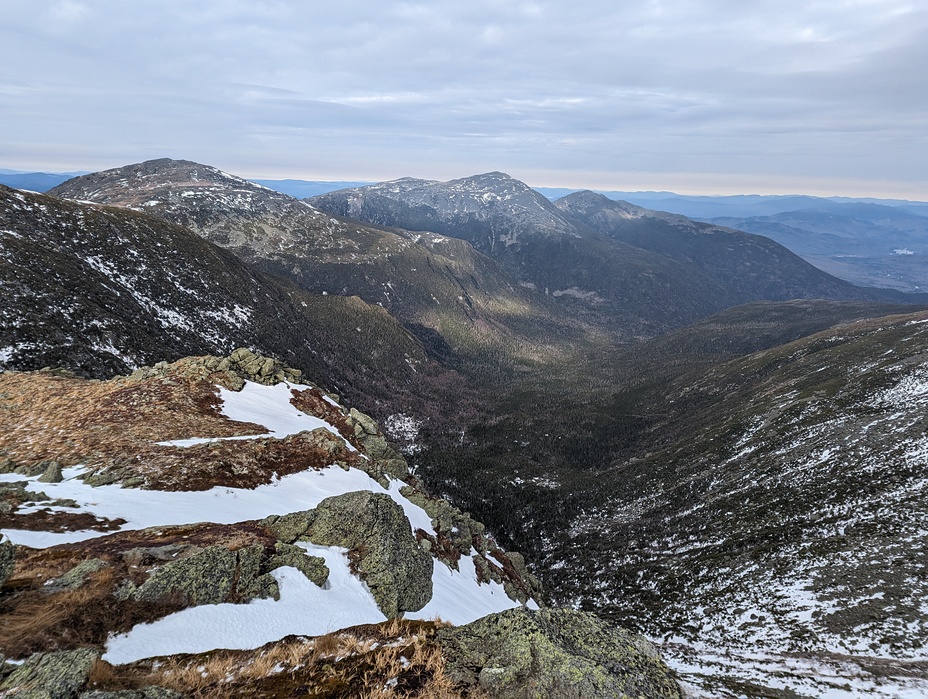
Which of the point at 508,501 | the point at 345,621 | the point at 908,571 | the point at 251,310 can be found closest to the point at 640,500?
the point at 508,501

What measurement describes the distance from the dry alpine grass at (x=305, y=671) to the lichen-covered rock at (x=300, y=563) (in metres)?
5.84

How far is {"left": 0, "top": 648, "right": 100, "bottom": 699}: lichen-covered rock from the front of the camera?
881 centimetres

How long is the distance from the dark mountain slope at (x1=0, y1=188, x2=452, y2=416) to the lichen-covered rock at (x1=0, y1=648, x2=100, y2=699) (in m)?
79.3

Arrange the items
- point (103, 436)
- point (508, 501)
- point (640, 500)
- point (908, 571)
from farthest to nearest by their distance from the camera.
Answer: point (508, 501), point (640, 500), point (908, 571), point (103, 436)

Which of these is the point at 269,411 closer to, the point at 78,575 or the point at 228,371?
the point at 228,371

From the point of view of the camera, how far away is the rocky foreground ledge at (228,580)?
38.5 feet

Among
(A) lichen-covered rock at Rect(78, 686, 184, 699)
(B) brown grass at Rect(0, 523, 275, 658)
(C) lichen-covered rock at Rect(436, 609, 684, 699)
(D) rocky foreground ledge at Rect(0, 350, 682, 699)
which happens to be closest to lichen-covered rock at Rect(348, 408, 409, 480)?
(D) rocky foreground ledge at Rect(0, 350, 682, 699)

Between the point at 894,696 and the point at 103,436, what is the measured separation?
68.9 meters

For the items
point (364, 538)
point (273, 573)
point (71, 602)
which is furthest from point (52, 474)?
point (364, 538)

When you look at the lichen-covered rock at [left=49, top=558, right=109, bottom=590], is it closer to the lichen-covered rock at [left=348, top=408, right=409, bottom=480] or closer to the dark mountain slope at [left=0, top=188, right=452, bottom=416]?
the lichen-covered rock at [left=348, top=408, right=409, bottom=480]

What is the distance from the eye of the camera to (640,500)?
387 ft

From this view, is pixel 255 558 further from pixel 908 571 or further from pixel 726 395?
pixel 726 395

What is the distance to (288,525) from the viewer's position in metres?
24.5

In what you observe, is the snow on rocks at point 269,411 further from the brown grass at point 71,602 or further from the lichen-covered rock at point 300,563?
the brown grass at point 71,602
